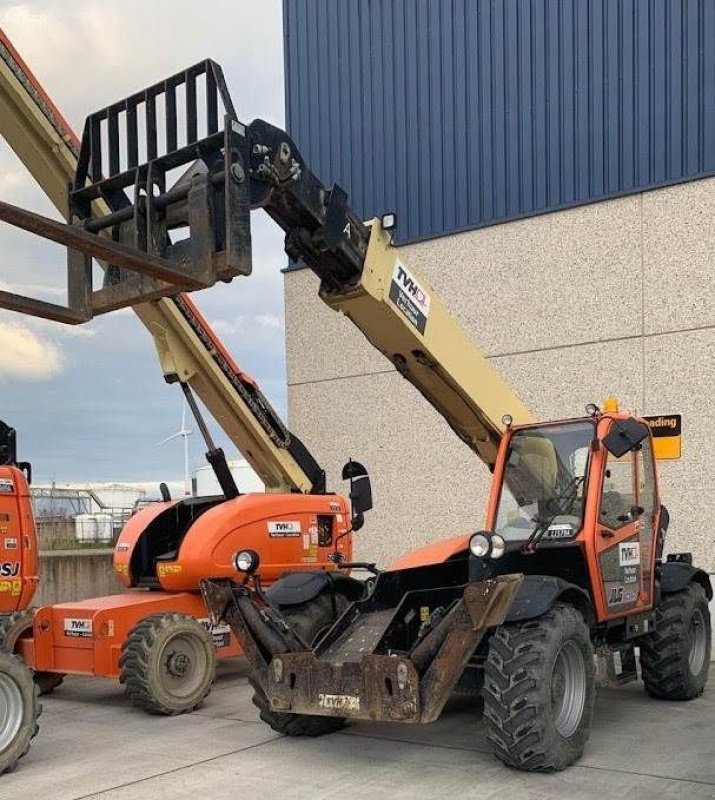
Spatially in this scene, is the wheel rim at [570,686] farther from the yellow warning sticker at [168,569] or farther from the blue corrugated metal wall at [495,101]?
the blue corrugated metal wall at [495,101]

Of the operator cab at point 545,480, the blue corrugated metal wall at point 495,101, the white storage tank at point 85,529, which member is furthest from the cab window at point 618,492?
the white storage tank at point 85,529

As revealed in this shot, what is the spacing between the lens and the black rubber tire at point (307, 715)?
714 centimetres

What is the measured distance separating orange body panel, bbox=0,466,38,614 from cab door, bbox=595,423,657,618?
17.2 ft

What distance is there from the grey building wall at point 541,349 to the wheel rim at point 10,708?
8444mm

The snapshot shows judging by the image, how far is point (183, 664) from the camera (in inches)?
329

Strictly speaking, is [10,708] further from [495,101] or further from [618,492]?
[495,101]

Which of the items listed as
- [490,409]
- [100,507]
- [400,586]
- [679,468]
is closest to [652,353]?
[679,468]

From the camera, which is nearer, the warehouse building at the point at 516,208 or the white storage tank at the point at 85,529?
the warehouse building at the point at 516,208

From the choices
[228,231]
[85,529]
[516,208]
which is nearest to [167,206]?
[228,231]

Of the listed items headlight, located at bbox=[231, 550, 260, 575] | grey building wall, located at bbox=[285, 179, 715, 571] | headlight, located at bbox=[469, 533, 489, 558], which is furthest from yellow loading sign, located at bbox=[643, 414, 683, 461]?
headlight, located at bbox=[231, 550, 260, 575]

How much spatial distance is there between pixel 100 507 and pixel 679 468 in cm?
2081

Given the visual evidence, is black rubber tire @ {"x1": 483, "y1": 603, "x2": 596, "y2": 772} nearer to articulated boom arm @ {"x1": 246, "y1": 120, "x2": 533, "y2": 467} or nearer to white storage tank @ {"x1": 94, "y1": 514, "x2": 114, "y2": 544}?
articulated boom arm @ {"x1": 246, "y1": 120, "x2": 533, "y2": 467}

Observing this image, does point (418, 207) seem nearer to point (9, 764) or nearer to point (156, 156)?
point (156, 156)

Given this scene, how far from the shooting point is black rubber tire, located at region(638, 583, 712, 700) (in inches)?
315
